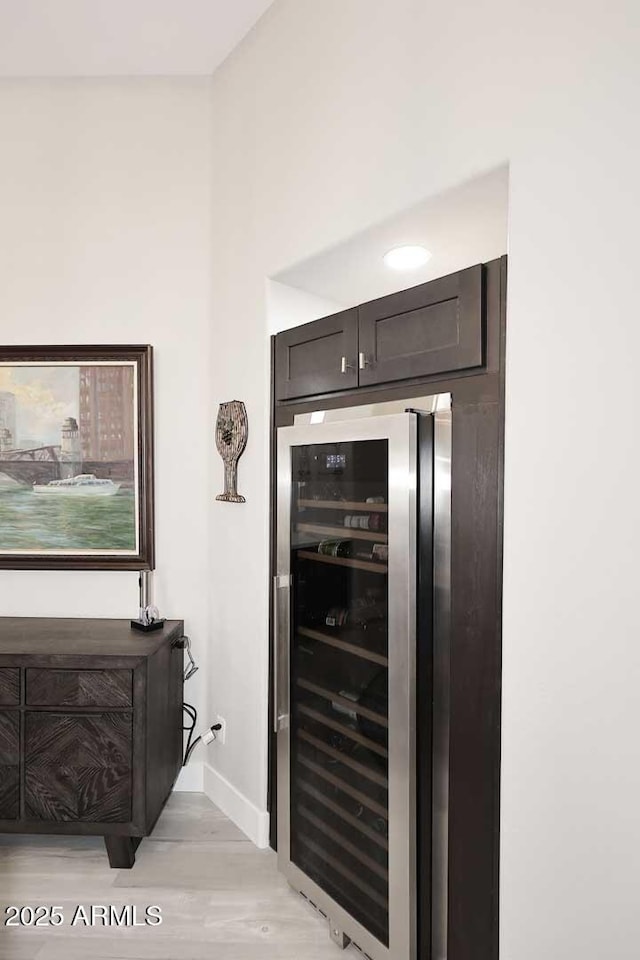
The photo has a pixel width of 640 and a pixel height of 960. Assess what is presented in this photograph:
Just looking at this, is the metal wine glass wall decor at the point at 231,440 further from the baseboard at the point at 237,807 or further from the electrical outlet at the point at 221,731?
the baseboard at the point at 237,807

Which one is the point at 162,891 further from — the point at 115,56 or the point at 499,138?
the point at 115,56

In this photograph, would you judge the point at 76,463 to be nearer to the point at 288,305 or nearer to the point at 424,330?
the point at 288,305

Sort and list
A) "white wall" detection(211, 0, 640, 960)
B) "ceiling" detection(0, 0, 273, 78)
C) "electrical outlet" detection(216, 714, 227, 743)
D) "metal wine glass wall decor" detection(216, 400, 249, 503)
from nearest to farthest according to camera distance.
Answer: "white wall" detection(211, 0, 640, 960)
"ceiling" detection(0, 0, 273, 78)
"metal wine glass wall decor" detection(216, 400, 249, 503)
"electrical outlet" detection(216, 714, 227, 743)

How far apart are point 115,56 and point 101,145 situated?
0.36m

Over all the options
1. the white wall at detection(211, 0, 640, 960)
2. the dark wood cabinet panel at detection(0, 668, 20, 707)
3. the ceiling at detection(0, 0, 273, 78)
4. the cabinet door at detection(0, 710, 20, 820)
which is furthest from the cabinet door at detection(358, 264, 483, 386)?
the cabinet door at detection(0, 710, 20, 820)

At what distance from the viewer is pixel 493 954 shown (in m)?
1.53

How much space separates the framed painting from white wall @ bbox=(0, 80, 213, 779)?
95mm

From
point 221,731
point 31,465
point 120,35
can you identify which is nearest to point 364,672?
point 221,731

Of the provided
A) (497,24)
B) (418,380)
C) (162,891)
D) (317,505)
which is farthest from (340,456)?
(162,891)

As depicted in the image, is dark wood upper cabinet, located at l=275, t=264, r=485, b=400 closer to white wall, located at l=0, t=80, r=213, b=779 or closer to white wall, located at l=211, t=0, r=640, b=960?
white wall, located at l=211, t=0, r=640, b=960

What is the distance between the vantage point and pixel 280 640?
2.24 m

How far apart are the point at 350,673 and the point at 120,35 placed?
8.66ft

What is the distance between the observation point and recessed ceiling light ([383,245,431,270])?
2086mm

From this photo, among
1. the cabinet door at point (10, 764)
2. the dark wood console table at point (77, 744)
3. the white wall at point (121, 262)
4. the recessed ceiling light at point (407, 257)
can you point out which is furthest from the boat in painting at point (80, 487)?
the recessed ceiling light at point (407, 257)
